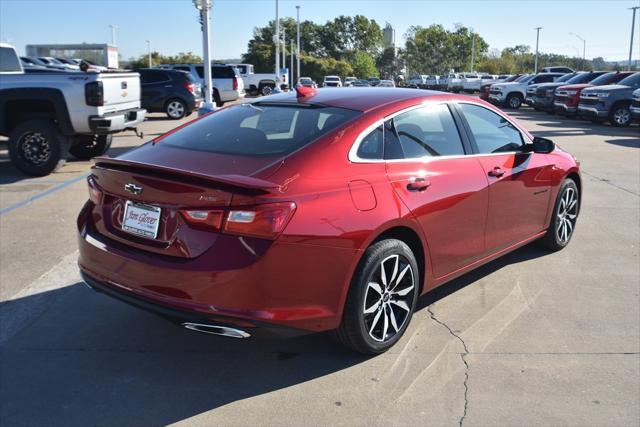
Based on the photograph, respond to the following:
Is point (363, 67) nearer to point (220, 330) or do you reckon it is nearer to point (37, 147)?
point (37, 147)

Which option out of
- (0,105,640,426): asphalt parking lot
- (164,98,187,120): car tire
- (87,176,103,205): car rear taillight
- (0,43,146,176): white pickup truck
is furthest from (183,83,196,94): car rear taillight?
(87,176,103,205): car rear taillight

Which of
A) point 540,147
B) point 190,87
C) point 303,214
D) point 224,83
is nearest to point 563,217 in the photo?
point 540,147

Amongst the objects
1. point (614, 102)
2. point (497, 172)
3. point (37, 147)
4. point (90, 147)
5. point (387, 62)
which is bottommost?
point (90, 147)

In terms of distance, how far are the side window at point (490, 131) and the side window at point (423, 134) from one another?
278 mm

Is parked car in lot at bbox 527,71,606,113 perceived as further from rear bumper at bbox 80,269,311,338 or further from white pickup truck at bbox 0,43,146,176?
rear bumper at bbox 80,269,311,338

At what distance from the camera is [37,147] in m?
9.63

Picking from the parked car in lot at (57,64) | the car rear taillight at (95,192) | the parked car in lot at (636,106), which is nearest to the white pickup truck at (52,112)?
the car rear taillight at (95,192)

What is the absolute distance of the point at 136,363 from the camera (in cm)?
372

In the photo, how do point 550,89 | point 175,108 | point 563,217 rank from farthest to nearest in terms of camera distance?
1. point 550,89
2. point 175,108
3. point 563,217

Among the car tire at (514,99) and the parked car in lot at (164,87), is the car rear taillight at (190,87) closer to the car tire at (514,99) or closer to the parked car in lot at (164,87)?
the parked car in lot at (164,87)

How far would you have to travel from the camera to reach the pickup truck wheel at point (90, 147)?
11.7m

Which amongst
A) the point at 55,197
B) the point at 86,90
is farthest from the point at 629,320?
the point at 86,90

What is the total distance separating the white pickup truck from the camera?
365 inches

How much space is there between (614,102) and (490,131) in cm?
1713
